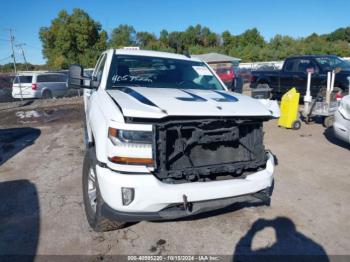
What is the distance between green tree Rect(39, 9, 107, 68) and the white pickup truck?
154 feet

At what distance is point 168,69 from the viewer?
431cm

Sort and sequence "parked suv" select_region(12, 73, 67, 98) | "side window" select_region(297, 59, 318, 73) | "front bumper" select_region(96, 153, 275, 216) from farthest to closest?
"parked suv" select_region(12, 73, 67, 98) < "side window" select_region(297, 59, 318, 73) < "front bumper" select_region(96, 153, 275, 216)

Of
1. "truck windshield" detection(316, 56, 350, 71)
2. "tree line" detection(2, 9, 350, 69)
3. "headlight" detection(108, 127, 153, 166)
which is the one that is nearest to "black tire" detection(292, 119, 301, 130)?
"truck windshield" detection(316, 56, 350, 71)

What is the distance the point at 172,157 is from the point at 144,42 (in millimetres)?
78981

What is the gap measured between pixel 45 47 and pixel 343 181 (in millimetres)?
54012

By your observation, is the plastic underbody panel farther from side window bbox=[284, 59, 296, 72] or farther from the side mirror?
side window bbox=[284, 59, 296, 72]

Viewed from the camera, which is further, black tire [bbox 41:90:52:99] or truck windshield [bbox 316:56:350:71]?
black tire [bbox 41:90:52:99]

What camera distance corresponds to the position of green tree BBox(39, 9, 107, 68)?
46.2 m

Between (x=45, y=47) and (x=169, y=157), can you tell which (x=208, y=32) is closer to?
(x=45, y=47)

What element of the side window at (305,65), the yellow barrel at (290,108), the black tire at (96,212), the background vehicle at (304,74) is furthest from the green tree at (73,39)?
the black tire at (96,212)

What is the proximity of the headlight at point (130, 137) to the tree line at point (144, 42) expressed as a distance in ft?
89.5

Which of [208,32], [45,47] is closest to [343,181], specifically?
[45,47]

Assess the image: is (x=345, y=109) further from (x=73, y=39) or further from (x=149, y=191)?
(x=73, y=39)

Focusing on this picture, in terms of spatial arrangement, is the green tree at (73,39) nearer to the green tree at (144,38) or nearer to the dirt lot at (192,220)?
the green tree at (144,38)
